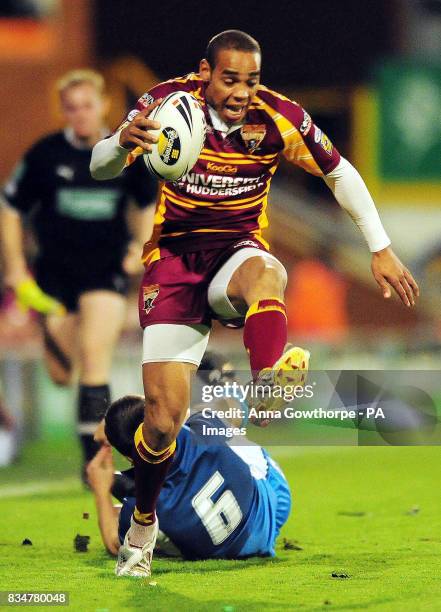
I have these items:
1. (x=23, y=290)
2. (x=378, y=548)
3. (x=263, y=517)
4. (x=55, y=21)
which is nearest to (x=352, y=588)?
(x=263, y=517)

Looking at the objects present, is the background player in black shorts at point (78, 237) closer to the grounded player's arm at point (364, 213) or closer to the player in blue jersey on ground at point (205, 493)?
the player in blue jersey on ground at point (205, 493)

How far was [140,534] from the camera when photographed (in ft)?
18.9

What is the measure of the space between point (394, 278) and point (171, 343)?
3.06ft

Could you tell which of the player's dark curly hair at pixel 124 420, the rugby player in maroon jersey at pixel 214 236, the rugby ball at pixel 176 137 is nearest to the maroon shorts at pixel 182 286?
the rugby player in maroon jersey at pixel 214 236

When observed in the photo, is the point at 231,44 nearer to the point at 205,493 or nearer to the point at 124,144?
the point at 124,144

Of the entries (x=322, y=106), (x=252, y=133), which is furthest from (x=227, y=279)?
(x=322, y=106)

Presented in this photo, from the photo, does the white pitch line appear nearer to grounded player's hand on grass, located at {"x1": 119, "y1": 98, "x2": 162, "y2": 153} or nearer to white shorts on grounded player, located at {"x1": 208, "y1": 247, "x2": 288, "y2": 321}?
white shorts on grounded player, located at {"x1": 208, "y1": 247, "x2": 288, "y2": 321}

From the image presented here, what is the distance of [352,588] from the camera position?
5371 millimetres

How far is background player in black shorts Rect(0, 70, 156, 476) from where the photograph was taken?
28.8 feet

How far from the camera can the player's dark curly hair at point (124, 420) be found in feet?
→ 19.2

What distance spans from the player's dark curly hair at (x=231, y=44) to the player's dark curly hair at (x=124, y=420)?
55.5 inches

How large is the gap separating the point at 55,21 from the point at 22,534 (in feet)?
39.2

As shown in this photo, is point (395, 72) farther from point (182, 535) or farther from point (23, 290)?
point (182, 535)

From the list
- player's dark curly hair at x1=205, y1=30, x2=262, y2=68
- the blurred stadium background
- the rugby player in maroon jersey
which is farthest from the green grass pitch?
the blurred stadium background
